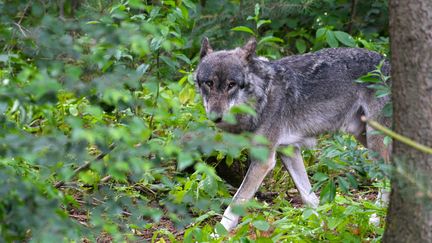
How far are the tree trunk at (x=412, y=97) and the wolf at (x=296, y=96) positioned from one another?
8.20 feet

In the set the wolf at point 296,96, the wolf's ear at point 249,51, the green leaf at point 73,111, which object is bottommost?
the green leaf at point 73,111

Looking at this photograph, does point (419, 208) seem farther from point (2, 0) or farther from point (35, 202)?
point (2, 0)

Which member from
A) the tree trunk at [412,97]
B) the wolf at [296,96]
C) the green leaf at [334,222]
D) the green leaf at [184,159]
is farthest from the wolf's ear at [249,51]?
the green leaf at [184,159]

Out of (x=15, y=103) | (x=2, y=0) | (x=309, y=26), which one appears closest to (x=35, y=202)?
(x=15, y=103)

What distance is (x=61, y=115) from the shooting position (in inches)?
266

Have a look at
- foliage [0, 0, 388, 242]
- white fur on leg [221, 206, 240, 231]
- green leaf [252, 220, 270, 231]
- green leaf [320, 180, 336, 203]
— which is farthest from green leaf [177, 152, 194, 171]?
white fur on leg [221, 206, 240, 231]

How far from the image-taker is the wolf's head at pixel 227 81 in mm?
6016

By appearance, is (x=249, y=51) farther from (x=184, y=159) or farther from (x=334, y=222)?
(x=184, y=159)

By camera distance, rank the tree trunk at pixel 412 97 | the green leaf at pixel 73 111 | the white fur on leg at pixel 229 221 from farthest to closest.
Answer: the green leaf at pixel 73 111 < the white fur on leg at pixel 229 221 < the tree trunk at pixel 412 97

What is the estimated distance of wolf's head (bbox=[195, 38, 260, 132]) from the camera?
6016 millimetres

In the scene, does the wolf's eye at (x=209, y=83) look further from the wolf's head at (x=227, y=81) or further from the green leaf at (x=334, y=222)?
the green leaf at (x=334, y=222)

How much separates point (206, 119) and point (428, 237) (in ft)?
9.77

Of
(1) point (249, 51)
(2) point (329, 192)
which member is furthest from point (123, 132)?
(1) point (249, 51)

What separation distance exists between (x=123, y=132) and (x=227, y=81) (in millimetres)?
3355
